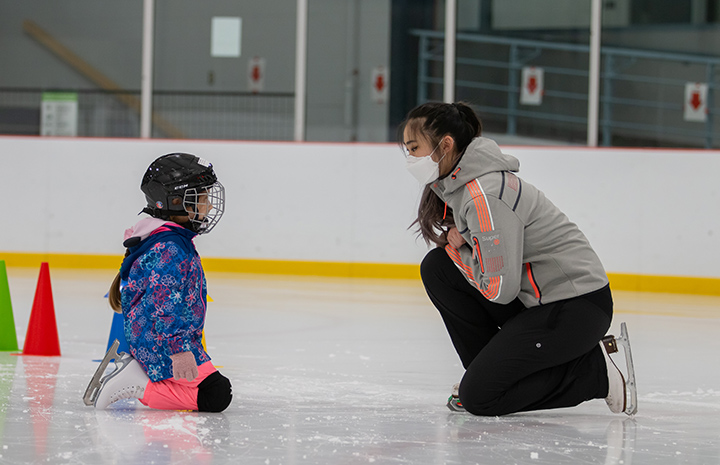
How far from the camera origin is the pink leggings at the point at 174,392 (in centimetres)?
201

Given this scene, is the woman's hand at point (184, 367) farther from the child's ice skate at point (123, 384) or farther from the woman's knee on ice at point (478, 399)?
the woman's knee on ice at point (478, 399)

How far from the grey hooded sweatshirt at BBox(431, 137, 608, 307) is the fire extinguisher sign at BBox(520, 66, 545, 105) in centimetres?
501

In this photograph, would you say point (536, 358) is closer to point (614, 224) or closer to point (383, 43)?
point (614, 224)

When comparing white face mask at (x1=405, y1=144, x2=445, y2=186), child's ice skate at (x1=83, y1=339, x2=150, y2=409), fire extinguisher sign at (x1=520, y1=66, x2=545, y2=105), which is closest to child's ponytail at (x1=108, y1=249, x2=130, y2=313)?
child's ice skate at (x1=83, y1=339, x2=150, y2=409)

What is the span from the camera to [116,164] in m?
6.60

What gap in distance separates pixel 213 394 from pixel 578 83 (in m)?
5.35

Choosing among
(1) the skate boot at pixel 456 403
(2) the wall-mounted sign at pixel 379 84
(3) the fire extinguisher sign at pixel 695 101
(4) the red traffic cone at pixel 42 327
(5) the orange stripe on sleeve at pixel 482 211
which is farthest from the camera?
(2) the wall-mounted sign at pixel 379 84

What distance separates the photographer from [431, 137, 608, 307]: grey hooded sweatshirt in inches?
73.5

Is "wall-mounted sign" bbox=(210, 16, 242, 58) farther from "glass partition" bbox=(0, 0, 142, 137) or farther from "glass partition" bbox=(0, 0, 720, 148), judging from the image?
"glass partition" bbox=(0, 0, 142, 137)

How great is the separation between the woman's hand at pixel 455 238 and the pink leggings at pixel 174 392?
26.4 inches

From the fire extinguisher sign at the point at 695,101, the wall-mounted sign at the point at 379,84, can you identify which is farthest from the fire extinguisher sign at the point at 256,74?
the fire extinguisher sign at the point at 695,101

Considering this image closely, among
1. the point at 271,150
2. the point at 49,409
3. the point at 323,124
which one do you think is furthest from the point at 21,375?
the point at 323,124

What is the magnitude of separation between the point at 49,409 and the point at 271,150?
4.62 meters

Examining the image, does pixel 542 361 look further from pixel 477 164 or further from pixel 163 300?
pixel 163 300
